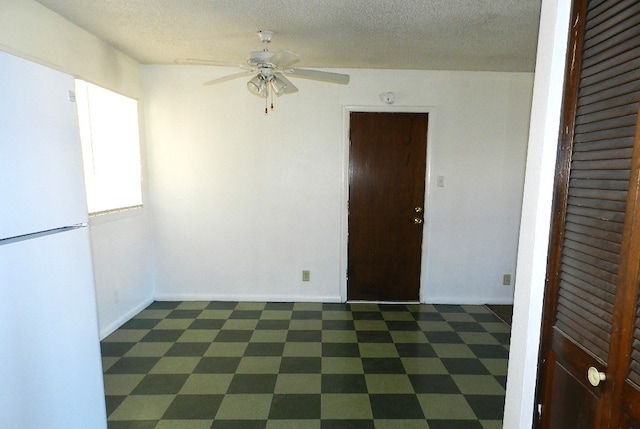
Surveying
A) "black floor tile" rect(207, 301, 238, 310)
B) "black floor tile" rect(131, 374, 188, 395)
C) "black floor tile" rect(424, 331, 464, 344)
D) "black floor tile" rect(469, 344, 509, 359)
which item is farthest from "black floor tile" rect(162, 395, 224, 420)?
"black floor tile" rect(469, 344, 509, 359)

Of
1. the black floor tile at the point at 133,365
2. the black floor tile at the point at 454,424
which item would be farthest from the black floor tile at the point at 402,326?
the black floor tile at the point at 133,365

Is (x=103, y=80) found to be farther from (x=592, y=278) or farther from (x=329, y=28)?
Result: (x=592, y=278)

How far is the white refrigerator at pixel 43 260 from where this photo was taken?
103cm

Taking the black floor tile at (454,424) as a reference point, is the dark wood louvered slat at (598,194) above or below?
above

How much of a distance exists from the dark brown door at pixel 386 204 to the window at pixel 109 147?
Answer: 2.24 m

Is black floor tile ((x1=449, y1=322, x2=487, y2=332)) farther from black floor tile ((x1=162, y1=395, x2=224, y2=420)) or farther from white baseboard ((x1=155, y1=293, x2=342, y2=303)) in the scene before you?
black floor tile ((x1=162, y1=395, x2=224, y2=420))

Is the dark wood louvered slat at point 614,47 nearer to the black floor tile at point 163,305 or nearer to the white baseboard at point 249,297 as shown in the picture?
the white baseboard at point 249,297

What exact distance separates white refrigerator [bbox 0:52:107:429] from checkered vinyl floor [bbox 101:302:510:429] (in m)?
0.86

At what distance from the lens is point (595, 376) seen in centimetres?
96

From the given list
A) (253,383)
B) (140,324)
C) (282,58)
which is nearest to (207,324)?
(140,324)

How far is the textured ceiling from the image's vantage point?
6.93 feet

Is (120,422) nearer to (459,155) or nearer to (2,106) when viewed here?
(2,106)

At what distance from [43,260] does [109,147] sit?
2209mm

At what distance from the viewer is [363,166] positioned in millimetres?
3566
